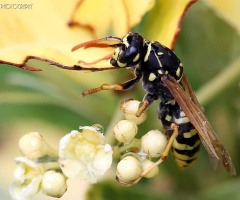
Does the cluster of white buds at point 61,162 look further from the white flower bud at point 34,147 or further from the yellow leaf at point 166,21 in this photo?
the yellow leaf at point 166,21

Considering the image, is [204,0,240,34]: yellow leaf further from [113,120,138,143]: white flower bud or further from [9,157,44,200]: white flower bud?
[9,157,44,200]: white flower bud

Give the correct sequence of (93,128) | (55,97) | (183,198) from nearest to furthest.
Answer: (93,128) → (183,198) → (55,97)

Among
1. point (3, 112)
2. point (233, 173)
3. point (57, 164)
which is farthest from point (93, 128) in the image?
point (3, 112)

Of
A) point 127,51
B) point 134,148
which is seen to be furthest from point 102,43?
point 134,148

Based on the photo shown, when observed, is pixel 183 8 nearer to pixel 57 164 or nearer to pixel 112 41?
pixel 112 41

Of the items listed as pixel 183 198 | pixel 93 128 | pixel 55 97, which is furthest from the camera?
pixel 55 97

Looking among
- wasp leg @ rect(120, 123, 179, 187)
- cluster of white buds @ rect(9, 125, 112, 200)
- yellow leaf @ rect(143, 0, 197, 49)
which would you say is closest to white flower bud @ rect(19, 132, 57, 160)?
cluster of white buds @ rect(9, 125, 112, 200)
